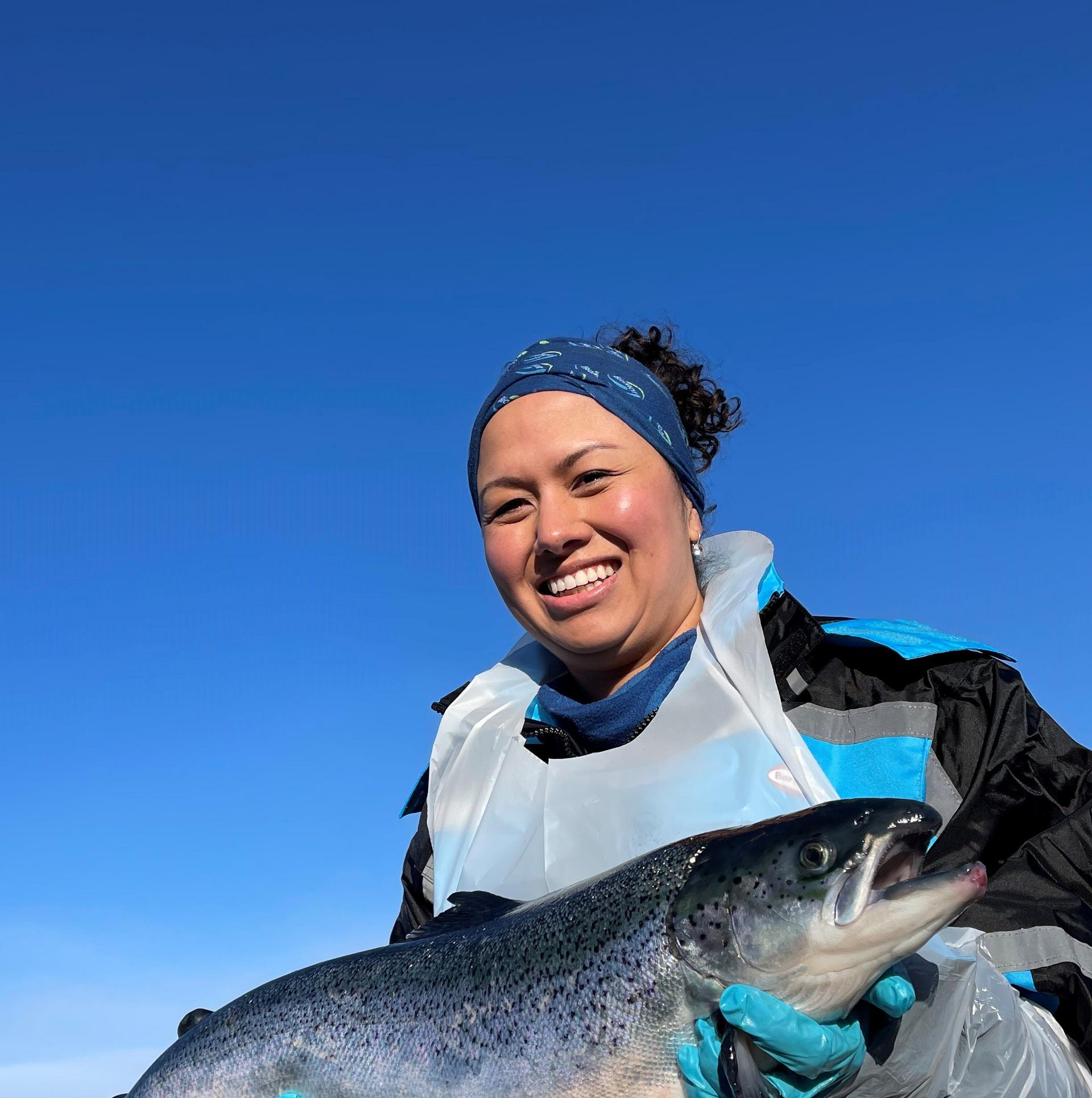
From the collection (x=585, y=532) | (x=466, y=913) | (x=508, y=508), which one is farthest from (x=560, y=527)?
(x=466, y=913)

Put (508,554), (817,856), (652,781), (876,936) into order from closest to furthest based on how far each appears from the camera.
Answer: (876,936) < (817,856) < (652,781) < (508,554)

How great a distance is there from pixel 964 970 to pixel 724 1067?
0.84 meters

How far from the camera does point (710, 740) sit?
4160 mm

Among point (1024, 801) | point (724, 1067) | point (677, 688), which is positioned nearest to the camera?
point (724, 1067)

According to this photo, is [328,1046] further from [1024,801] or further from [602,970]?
[1024,801]

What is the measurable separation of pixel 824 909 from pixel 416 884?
2800 millimetres

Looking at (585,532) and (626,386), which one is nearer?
(585,532)

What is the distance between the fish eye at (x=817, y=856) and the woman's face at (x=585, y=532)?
6.25ft

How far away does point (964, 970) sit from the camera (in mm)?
3191

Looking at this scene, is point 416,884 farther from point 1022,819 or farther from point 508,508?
point 1022,819

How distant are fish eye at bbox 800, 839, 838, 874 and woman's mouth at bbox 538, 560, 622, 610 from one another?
1943 mm

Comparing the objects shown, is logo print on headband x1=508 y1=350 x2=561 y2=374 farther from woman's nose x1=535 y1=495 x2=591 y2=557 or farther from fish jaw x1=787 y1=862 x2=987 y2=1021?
fish jaw x1=787 y1=862 x2=987 y2=1021

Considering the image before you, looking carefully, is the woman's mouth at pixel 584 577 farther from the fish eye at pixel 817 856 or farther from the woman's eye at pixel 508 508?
the fish eye at pixel 817 856

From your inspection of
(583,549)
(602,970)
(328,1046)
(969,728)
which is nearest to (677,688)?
(583,549)
